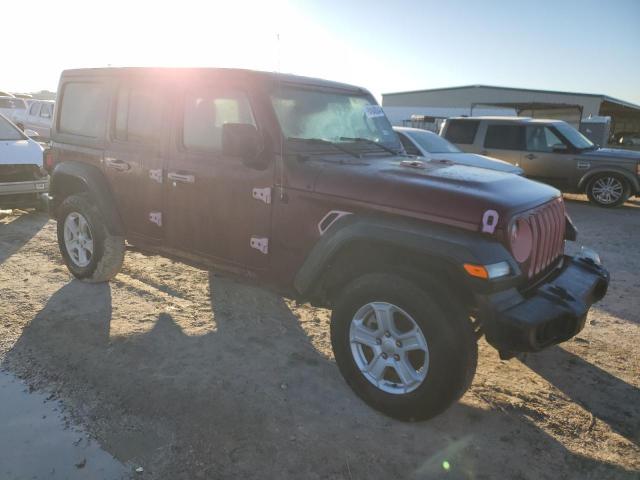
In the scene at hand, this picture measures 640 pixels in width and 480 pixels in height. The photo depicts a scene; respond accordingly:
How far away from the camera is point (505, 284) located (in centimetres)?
255

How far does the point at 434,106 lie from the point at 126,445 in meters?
46.1

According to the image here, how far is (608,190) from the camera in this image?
10.9 metres

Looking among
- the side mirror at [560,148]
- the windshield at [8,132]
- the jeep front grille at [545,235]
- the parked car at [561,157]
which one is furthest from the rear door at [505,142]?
the windshield at [8,132]

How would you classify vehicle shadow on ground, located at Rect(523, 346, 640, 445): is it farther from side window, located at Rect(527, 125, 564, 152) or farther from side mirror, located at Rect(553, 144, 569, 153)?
side window, located at Rect(527, 125, 564, 152)

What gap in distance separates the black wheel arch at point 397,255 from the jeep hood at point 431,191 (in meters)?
0.08

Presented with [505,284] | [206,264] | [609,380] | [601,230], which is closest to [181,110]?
[206,264]

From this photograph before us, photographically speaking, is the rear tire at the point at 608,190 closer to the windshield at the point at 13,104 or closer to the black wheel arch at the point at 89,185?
the black wheel arch at the point at 89,185

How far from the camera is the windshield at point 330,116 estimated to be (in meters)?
3.44

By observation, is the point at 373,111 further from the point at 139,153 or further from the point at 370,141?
the point at 139,153

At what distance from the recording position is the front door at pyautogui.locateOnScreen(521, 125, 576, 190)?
10906mm

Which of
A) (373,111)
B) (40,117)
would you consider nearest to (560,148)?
(373,111)

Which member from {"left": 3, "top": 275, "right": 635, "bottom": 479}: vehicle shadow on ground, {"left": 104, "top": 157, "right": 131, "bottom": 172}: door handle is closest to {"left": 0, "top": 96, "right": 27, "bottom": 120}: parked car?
{"left": 104, "top": 157, "right": 131, "bottom": 172}: door handle

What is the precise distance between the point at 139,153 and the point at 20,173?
4655 millimetres

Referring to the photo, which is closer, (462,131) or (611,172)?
(611,172)
